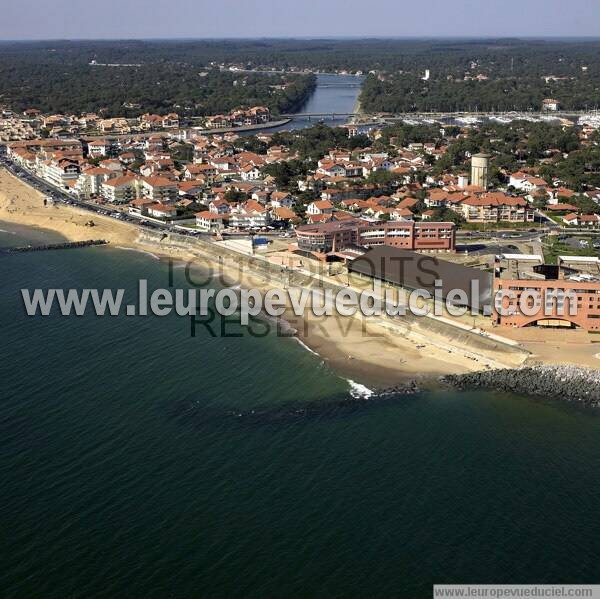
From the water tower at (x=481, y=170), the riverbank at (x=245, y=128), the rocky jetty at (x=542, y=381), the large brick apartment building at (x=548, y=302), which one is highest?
the riverbank at (x=245, y=128)

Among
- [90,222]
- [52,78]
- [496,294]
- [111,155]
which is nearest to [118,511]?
[496,294]

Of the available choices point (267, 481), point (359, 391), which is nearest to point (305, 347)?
point (359, 391)

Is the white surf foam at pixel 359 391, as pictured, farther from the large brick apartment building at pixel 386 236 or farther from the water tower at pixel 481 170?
the water tower at pixel 481 170

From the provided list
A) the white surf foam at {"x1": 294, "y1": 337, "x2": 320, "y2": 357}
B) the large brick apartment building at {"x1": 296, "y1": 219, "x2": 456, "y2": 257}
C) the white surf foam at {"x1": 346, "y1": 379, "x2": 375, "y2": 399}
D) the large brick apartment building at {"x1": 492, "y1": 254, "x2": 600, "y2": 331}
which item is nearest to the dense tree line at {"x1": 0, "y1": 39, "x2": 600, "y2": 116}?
the large brick apartment building at {"x1": 296, "y1": 219, "x2": 456, "y2": 257}

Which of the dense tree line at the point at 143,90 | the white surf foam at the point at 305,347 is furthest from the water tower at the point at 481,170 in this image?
the dense tree line at the point at 143,90

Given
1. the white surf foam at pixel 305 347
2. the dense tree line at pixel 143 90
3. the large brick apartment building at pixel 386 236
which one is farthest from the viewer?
the dense tree line at pixel 143 90

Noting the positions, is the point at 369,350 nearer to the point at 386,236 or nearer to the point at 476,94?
the point at 386,236
